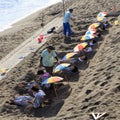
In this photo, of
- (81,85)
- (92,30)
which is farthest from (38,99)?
(92,30)

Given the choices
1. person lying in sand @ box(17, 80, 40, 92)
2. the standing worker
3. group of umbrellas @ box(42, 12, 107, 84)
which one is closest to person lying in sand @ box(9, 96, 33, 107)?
group of umbrellas @ box(42, 12, 107, 84)

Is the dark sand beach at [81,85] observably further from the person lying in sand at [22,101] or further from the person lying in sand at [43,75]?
the person lying in sand at [43,75]

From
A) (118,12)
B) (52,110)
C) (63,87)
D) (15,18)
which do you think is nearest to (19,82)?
(63,87)

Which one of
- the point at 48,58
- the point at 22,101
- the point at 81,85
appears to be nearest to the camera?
the point at 22,101

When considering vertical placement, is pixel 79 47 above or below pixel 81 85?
above

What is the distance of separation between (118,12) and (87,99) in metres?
11.8

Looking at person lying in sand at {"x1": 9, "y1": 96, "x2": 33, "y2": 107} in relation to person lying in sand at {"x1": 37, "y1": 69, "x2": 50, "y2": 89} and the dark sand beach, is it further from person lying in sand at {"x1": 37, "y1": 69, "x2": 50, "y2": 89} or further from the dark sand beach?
person lying in sand at {"x1": 37, "y1": 69, "x2": 50, "y2": 89}

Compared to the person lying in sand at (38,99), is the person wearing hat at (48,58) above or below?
above

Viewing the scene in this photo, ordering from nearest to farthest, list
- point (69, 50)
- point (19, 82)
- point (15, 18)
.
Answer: point (19, 82), point (69, 50), point (15, 18)

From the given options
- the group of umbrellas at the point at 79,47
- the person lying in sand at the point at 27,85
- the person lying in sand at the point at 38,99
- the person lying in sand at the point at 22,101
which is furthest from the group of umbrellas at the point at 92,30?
the person lying in sand at the point at 38,99

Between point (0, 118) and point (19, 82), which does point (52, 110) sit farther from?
point (19, 82)

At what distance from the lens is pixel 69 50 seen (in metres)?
16.9

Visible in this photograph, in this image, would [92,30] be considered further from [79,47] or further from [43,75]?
[43,75]

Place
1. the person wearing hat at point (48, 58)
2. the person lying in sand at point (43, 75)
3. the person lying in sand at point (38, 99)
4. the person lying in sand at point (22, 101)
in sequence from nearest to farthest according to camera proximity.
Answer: the person lying in sand at point (38, 99)
the person lying in sand at point (22, 101)
the person lying in sand at point (43, 75)
the person wearing hat at point (48, 58)
